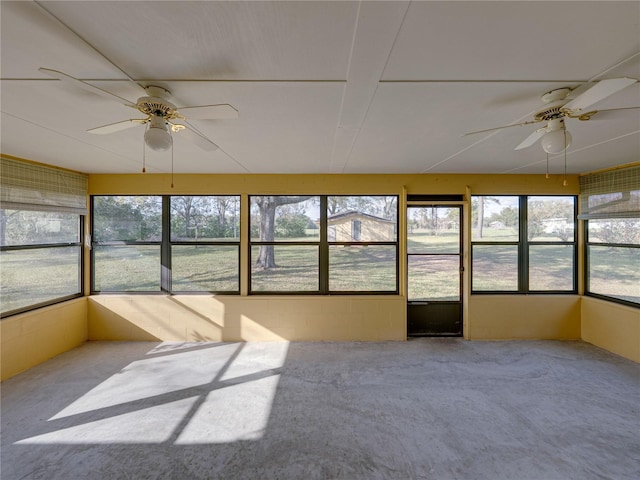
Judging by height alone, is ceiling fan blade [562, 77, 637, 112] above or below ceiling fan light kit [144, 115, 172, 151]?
above

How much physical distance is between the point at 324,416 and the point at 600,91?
2910 millimetres

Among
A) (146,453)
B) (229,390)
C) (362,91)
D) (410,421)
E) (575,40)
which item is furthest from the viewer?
(229,390)

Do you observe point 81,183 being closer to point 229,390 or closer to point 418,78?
point 229,390

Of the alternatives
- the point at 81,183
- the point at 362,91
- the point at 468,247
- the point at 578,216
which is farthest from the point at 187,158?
the point at 578,216

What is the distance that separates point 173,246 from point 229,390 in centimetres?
247

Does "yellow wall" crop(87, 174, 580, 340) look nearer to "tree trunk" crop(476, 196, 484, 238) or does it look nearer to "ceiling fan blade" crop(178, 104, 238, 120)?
"tree trunk" crop(476, 196, 484, 238)

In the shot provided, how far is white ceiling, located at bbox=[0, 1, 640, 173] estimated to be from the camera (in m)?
1.20

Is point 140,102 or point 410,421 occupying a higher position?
point 140,102

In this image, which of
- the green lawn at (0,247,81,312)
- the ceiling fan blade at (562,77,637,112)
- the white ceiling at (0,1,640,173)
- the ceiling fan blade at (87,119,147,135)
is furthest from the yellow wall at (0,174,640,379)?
the ceiling fan blade at (562,77,637,112)

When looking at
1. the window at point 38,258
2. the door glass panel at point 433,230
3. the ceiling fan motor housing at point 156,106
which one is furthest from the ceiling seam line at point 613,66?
the window at point 38,258

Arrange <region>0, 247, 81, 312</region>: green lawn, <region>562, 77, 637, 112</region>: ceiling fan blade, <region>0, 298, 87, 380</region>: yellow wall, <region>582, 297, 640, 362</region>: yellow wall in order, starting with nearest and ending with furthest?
<region>562, 77, 637, 112</region>: ceiling fan blade → <region>0, 298, 87, 380</region>: yellow wall → <region>0, 247, 81, 312</region>: green lawn → <region>582, 297, 640, 362</region>: yellow wall

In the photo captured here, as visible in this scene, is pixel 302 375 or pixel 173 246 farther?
pixel 173 246

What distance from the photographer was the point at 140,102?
5.87 ft

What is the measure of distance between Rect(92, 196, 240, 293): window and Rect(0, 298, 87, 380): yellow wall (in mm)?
523
